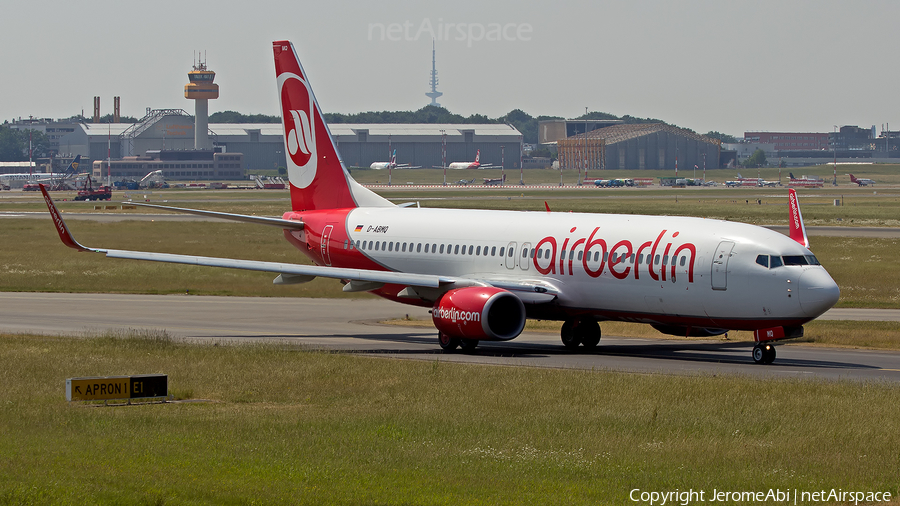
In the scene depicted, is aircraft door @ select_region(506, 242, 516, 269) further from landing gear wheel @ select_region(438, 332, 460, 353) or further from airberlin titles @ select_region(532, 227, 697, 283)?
landing gear wheel @ select_region(438, 332, 460, 353)

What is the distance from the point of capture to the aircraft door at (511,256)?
3478cm

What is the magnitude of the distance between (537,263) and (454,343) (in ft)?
11.8

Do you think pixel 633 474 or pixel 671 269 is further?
pixel 671 269

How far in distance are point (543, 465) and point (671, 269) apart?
50.6 ft

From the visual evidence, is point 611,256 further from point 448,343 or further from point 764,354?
point 448,343

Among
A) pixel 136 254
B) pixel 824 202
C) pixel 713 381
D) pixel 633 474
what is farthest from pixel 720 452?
pixel 824 202

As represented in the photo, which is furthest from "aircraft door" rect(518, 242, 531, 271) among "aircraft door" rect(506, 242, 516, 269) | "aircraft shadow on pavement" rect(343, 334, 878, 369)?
"aircraft shadow on pavement" rect(343, 334, 878, 369)

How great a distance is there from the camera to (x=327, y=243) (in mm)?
40406

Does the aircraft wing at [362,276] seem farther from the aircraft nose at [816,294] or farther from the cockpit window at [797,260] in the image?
the aircraft nose at [816,294]

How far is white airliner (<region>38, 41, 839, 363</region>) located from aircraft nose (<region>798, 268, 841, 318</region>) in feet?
0.10

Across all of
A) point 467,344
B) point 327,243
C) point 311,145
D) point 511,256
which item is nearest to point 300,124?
point 311,145

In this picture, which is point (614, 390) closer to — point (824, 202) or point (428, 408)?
point (428, 408)

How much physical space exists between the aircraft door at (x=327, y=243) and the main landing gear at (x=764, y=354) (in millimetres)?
16662

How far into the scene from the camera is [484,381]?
81.5 feet
